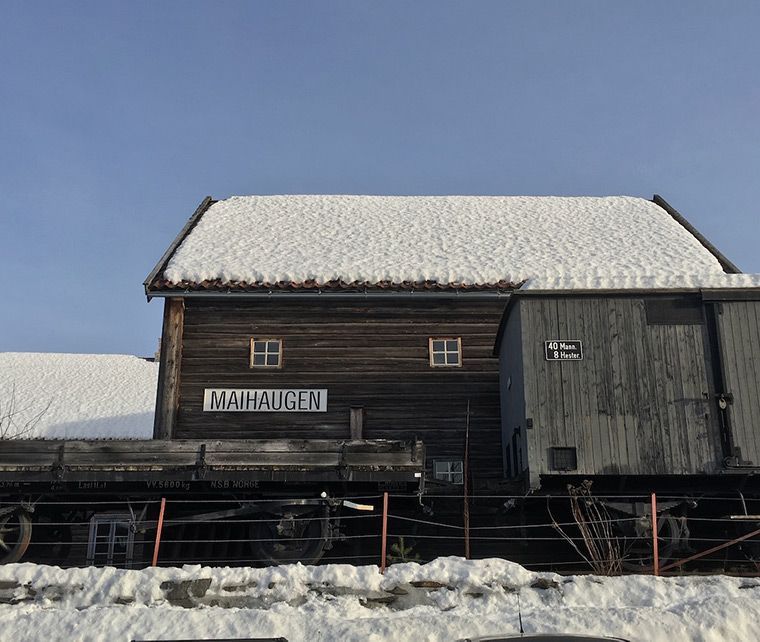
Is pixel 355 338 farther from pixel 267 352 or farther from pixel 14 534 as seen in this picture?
pixel 14 534

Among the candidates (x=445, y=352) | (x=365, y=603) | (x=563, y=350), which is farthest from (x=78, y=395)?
(x=365, y=603)

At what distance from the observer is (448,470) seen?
56.0 feet

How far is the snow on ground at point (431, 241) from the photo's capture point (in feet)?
59.1

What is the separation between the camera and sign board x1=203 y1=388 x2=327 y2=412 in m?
17.4

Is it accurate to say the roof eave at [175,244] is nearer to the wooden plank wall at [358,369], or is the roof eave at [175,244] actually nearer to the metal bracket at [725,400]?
the wooden plank wall at [358,369]

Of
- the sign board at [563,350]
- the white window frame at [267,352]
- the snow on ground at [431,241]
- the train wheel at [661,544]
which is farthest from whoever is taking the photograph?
the snow on ground at [431,241]

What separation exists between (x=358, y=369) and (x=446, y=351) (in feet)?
6.68

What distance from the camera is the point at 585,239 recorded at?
2062 cm

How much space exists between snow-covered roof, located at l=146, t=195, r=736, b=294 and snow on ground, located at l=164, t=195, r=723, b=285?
0.09 ft

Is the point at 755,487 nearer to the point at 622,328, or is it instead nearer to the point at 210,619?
the point at 622,328

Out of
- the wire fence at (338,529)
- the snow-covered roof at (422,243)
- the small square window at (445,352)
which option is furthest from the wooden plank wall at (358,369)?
the wire fence at (338,529)

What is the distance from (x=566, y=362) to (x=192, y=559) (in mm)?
6937

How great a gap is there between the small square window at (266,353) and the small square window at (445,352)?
3.47 m

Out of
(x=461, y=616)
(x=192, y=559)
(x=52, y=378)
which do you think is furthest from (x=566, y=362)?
(x=52, y=378)
